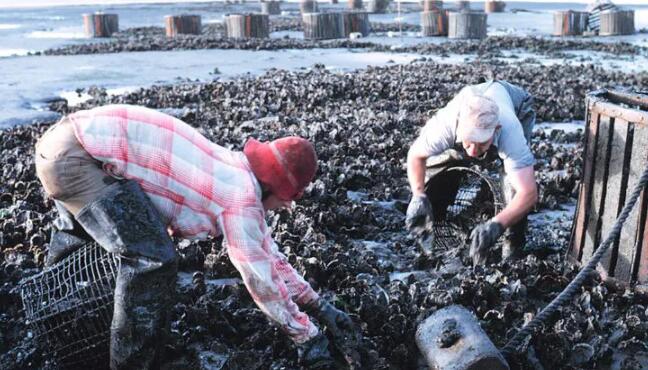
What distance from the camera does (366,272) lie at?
4605 mm

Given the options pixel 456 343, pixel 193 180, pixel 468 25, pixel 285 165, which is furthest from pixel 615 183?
pixel 468 25

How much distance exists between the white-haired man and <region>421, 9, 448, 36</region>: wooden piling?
21668mm

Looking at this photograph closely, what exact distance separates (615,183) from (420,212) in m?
1.24

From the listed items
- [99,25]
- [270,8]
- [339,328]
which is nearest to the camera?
[339,328]

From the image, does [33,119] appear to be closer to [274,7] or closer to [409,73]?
[409,73]

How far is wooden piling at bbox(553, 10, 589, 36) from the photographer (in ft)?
81.6

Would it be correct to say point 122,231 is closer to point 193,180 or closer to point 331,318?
point 193,180

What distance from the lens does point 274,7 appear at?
155ft

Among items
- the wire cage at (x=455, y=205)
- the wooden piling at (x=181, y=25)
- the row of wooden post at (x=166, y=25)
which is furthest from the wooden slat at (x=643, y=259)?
the wooden piling at (x=181, y=25)

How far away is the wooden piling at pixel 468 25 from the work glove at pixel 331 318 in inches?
874

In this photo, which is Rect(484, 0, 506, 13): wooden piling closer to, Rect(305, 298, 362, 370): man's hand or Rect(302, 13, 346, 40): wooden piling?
Rect(302, 13, 346, 40): wooden piling

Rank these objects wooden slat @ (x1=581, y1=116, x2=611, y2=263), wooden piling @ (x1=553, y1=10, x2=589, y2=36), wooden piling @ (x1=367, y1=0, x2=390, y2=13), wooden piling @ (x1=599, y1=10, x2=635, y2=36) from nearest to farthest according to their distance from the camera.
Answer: wooden slat @ (x1=581, y1=116, x2=611, y2=263), wooden piling @ (x1=599, y1=10, x2=635, y2=36), wooden piling @ (x1=553, y1=10, x2=589, y2=36), wooden piling @ (x1=367, y1=0, x2=390, y2=13)

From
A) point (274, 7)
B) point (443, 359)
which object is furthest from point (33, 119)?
point (274, 7)

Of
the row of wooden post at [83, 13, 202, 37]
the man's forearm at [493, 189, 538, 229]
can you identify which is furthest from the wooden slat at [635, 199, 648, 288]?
the row of wooden post at [83, 13, 202, 37]
